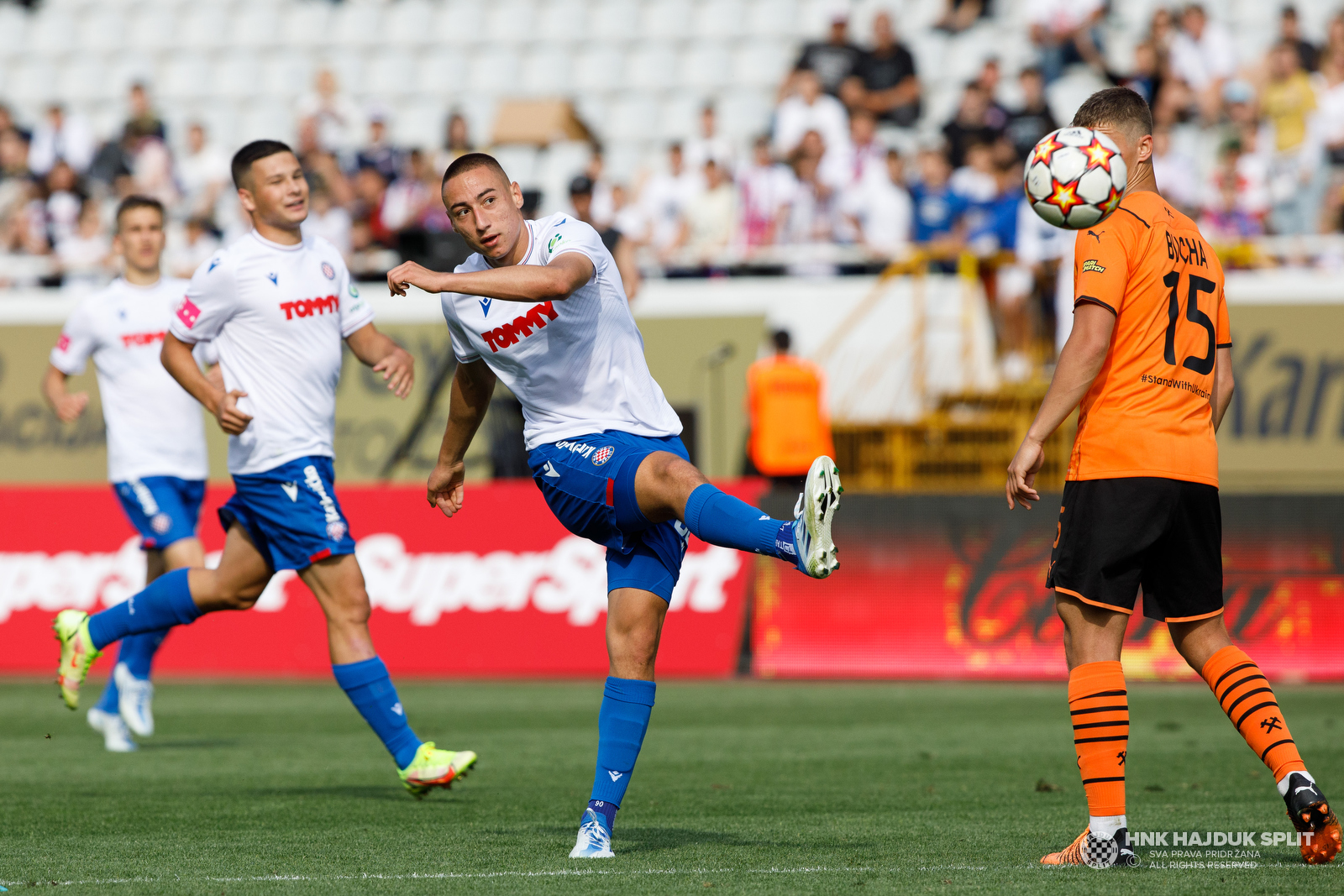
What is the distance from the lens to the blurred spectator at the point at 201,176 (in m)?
19.2

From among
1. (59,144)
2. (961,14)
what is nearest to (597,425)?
(961,14)

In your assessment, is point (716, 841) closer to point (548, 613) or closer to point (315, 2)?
point (548, 613)

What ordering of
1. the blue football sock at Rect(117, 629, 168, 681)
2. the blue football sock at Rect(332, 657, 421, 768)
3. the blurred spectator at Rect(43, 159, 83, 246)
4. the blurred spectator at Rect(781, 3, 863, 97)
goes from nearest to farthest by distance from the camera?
the blue football sock at Rect(332, 657, 421, 768), the blue football sock at Rect(117, 629, 168, 681), the blurred spectator at Rect(781, 3, 863, 97), the blurred spectator at Rect(43, 159, 83, 246)

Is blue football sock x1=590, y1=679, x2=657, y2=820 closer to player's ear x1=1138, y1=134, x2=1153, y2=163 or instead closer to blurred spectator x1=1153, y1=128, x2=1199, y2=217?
player's ear x1=1138, y1=134, x2=1153, y2=163

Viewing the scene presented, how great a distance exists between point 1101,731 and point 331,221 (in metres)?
14.3

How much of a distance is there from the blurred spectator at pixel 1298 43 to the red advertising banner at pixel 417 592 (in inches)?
338

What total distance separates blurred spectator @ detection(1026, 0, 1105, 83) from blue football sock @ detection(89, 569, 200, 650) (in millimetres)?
13435

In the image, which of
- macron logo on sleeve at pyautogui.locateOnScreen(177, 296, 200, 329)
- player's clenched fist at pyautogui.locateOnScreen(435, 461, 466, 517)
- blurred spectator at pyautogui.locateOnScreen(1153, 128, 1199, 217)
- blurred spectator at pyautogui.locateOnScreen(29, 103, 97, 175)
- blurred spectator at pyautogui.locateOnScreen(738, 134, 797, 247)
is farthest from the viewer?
blurred spectator at pyautogui.locateOnScreen(29, 103, 97, 175)

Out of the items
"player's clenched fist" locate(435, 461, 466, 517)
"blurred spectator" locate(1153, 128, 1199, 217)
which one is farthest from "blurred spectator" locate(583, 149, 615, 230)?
"player's clenched fist" locate(435, 461, 466, 517)

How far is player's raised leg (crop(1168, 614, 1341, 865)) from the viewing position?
4961 millimetres

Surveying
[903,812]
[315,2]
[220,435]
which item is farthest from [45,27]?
[903,812]

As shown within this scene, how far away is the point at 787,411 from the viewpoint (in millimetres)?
15344

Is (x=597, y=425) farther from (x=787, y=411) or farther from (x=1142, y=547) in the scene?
(x=787, y=411)

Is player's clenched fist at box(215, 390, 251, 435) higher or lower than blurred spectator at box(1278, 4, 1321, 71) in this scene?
lower
